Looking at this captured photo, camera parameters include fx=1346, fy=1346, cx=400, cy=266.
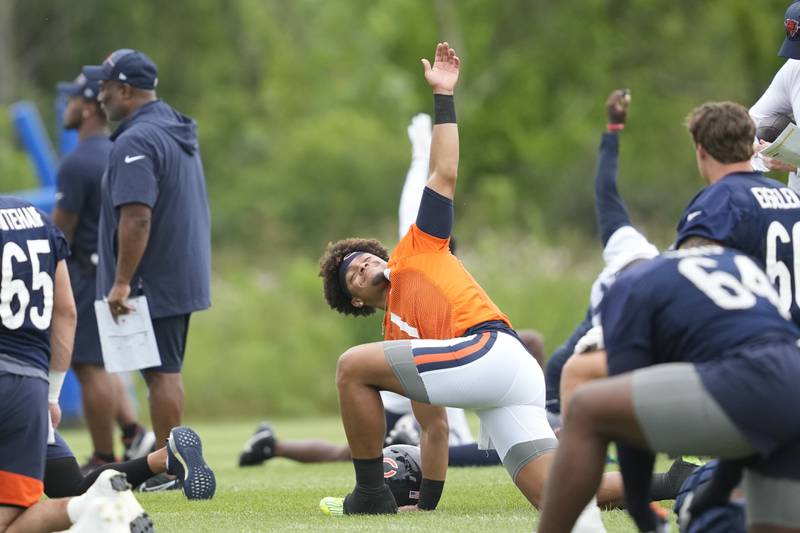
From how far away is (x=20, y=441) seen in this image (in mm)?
5047

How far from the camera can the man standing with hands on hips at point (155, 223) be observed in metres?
7.73

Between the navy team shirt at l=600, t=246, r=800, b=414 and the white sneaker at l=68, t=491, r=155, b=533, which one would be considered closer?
the navy team shirt at l=600, t=246, r=800, b=414

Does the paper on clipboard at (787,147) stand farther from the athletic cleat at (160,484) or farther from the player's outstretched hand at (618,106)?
the athletic cleat at (160,484)

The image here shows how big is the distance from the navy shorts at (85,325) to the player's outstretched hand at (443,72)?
13.2ft

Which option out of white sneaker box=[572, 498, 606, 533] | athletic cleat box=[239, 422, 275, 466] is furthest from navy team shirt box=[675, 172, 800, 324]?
athletic cleat box=[239, 422, 275, 466]

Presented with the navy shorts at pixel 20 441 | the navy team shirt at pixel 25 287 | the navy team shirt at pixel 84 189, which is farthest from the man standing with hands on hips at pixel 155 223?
the navy shorts at pixel 20 441

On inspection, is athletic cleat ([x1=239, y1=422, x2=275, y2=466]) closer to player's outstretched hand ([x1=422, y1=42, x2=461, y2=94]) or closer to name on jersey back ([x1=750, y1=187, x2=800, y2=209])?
player's outstretched hand ([x1=422, y1=42, x2=461, y2=94])

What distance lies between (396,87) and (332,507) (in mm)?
28853

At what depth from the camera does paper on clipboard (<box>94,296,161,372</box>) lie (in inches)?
305

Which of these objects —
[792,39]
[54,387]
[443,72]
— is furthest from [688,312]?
[792,39]

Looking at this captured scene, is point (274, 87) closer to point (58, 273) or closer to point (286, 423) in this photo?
point (286, 423)

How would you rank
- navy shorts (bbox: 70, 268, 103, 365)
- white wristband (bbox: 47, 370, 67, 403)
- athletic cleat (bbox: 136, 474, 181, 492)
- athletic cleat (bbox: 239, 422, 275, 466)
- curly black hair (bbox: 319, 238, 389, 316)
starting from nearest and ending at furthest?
white wristband (bbox: 47, 370, 67, 403) → curly black hair (bbox: 319, 238, 389, 316) → athletic cleat (bbox: 136, 474, 181, 492) → navy shorts (bbox: 70, 268, 103, 365) → athletic cleat (bbox: 239, 422, 275, 466)

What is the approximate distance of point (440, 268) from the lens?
18.7ft

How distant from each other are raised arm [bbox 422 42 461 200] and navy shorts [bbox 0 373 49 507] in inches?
71.9
